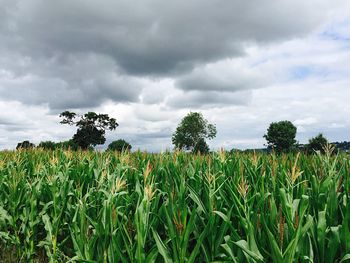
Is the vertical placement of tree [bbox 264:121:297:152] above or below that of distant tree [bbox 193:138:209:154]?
above

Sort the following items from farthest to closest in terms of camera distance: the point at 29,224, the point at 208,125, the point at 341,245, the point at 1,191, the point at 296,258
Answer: the point at 208,125 < the point at 1,191 < the point at 29,224 < the point at 341,245 < the point at 296,258

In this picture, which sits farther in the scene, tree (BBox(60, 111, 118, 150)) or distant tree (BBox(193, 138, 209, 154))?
tree (BBox(60, 111, 118, 150))

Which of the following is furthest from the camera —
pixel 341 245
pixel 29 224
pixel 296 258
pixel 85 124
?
pixel 85 124

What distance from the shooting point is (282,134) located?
330ft

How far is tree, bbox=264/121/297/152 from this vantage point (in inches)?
3910

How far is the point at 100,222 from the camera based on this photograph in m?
4.03

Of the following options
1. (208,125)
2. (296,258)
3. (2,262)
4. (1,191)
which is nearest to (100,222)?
(296,258)

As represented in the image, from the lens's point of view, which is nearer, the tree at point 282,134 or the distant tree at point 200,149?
the distant tree at point 200,149

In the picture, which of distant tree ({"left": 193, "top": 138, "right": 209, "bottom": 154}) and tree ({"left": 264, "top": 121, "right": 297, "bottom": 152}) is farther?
tree ({"left": 264, "top": 121, "right": 297, "bottom": 152})

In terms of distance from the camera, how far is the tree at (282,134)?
9931 cm

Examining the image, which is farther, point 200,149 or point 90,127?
point 90,127

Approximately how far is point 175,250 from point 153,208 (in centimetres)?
89

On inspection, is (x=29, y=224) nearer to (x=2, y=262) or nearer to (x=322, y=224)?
(x=2, y=262)

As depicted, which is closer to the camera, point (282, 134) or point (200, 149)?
point (200, 149)
